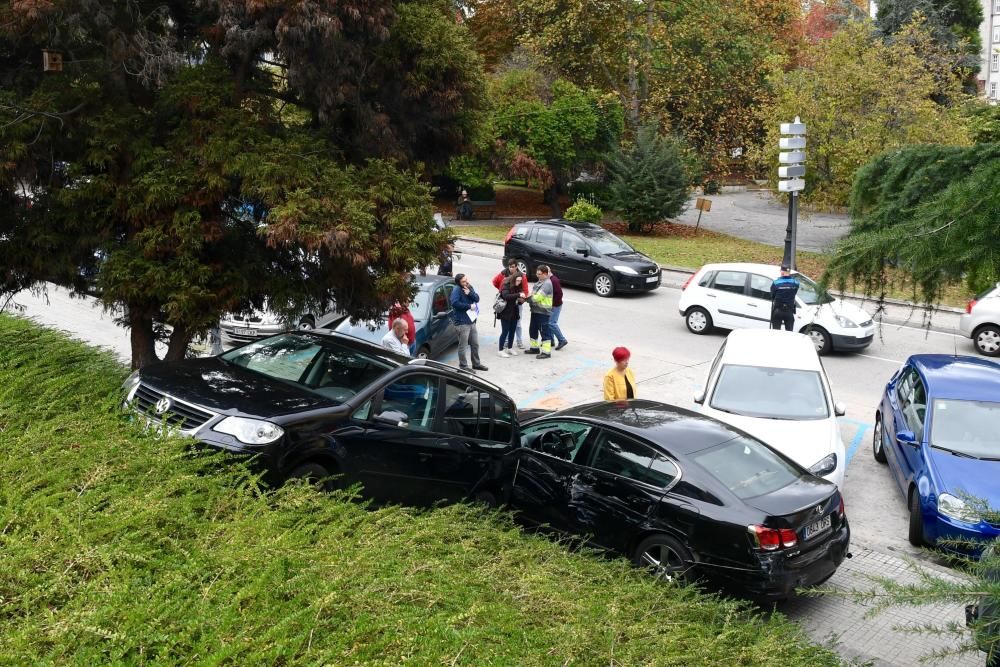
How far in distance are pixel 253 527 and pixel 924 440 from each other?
25.1 feet

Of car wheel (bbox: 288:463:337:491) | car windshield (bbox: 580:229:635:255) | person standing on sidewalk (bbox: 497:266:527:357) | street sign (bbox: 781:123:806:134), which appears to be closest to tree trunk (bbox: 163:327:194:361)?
car wheel (bbox: 288:463:337:491)

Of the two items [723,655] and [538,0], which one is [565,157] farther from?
[723,655]

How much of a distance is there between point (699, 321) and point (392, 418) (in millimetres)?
12281

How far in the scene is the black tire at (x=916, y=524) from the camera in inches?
386

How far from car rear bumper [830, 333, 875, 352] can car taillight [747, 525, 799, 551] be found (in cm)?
1077

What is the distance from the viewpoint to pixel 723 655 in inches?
231

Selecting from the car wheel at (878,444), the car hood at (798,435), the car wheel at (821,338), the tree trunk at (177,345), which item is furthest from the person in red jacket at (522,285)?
the tree trunk at (177,345)

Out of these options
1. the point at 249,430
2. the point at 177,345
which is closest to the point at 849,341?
the point at 177,345

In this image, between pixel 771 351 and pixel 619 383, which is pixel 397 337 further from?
pixel 771 351

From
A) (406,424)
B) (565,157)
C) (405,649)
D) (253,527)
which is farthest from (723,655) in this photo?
(565,157)

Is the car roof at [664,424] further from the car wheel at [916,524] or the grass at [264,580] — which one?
the car wheel at [916,524]

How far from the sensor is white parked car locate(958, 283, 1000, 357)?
18109mm

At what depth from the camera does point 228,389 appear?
26.5 feet

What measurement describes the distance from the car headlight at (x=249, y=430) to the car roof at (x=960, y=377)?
24.6ft
